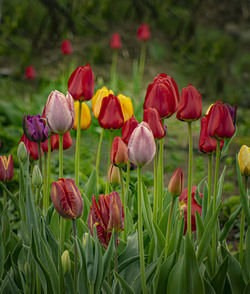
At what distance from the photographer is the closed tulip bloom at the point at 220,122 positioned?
3.40 feet

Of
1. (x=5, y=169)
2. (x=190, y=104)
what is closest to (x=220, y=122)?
(x=190, y=104)

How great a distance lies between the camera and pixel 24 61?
216 inches

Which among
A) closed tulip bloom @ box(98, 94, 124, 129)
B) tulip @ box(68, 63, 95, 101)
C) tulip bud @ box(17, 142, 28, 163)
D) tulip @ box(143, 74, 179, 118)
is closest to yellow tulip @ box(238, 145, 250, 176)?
tulip @ box(143, 74, 179, 118)

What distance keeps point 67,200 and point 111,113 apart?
0.33 meters

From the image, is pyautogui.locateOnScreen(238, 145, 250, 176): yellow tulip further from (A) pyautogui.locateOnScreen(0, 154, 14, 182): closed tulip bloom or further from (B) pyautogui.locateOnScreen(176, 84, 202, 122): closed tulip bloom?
(A) pyautogui.locateOnScreen(0, 154, 14, 182): closed tulip bloom

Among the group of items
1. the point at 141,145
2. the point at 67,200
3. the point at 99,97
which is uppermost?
the point at 99,97

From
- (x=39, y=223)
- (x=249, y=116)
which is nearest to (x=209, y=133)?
(x=39, y=223)

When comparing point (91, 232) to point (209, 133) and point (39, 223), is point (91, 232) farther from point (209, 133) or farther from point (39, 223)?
point (209, 133)

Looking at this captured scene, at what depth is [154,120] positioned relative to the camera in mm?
1045

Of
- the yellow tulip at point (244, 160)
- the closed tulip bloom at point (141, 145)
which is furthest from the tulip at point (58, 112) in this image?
the yellow tulip at point (244, 160)

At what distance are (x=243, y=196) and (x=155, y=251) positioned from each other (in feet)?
0.87

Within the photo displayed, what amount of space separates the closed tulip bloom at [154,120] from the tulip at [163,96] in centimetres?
5

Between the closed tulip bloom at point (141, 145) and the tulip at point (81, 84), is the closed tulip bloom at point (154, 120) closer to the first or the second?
the closed tulip bloom at point (141, 145)

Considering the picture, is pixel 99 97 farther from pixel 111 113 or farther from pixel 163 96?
pixel 163 96
